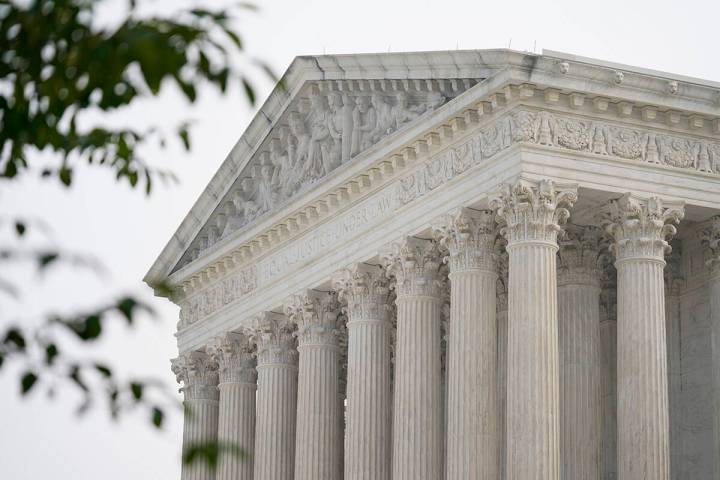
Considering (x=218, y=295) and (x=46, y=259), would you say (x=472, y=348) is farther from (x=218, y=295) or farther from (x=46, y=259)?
(x=46, y=259)

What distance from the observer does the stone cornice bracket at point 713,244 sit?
45344 mm

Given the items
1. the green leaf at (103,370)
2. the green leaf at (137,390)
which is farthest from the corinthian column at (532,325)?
the green leaf at (103,370)

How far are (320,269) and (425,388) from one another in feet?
23.9

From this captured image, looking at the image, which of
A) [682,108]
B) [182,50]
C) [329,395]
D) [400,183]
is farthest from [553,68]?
[182,50]

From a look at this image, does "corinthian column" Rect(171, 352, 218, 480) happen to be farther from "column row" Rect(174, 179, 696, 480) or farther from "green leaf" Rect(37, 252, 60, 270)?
"green leaf" Rect(37, 252, 60, 270)

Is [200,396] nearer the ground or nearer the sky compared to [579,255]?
nearer the ground

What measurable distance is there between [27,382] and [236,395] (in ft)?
153

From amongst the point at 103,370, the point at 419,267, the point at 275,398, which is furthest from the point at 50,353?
the point at 275,398

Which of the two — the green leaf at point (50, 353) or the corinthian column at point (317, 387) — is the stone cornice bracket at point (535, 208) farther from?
the green leaf at point (50, 353)

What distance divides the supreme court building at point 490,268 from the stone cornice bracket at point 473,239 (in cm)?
6

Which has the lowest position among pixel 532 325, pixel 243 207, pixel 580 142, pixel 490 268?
pixel 532 325

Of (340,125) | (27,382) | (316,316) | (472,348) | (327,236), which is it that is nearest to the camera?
(27,382)

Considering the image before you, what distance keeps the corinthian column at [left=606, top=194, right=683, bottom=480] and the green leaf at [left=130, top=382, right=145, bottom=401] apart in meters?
29.4

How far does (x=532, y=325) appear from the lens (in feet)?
138
